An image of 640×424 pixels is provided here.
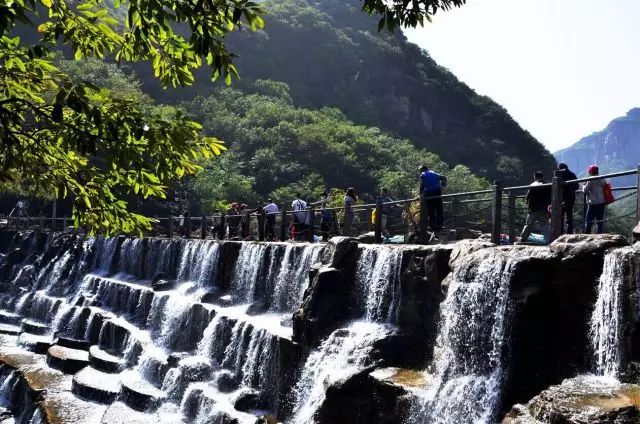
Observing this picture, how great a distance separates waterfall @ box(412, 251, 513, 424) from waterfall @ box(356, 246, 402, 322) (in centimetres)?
217

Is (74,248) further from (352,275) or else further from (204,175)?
(352,275)

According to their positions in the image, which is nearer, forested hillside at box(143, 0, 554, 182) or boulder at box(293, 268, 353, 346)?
boulder at box(293, 268, 353, 346)

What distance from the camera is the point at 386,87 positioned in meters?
111

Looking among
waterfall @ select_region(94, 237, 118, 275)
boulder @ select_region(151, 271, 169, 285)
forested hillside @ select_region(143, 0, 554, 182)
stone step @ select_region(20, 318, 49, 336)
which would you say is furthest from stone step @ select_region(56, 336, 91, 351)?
forested hillside @ select_region(143, 0, 554, 182)

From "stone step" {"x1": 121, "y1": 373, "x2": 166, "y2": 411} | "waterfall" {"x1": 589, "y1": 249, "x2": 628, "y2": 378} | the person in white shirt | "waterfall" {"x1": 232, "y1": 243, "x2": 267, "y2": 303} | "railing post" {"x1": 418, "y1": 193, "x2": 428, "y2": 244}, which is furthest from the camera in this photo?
the person in white shirt

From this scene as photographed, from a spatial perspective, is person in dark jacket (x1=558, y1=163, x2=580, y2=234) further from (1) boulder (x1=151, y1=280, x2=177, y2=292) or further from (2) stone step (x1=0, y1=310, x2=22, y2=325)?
(2) stone step (x1=0, y1=310, x2=22, y2=325)

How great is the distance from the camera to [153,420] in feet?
49.0

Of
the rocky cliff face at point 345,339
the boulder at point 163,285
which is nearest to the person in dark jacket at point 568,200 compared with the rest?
the rocky cliff face at point 345,339

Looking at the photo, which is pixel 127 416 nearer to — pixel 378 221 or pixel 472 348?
pixel 378 221

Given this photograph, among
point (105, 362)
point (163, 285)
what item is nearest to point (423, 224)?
point (105, 362)

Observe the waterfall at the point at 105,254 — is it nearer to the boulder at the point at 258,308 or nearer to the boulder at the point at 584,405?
the boulder at the point at 258,308

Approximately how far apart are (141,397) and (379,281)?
6.90 m

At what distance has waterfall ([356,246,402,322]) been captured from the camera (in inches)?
494

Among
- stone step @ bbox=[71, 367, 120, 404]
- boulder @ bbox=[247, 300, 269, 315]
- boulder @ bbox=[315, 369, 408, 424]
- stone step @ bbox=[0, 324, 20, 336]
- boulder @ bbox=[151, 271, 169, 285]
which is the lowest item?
stone step @ bbox=[71, 367, 120, 404]
